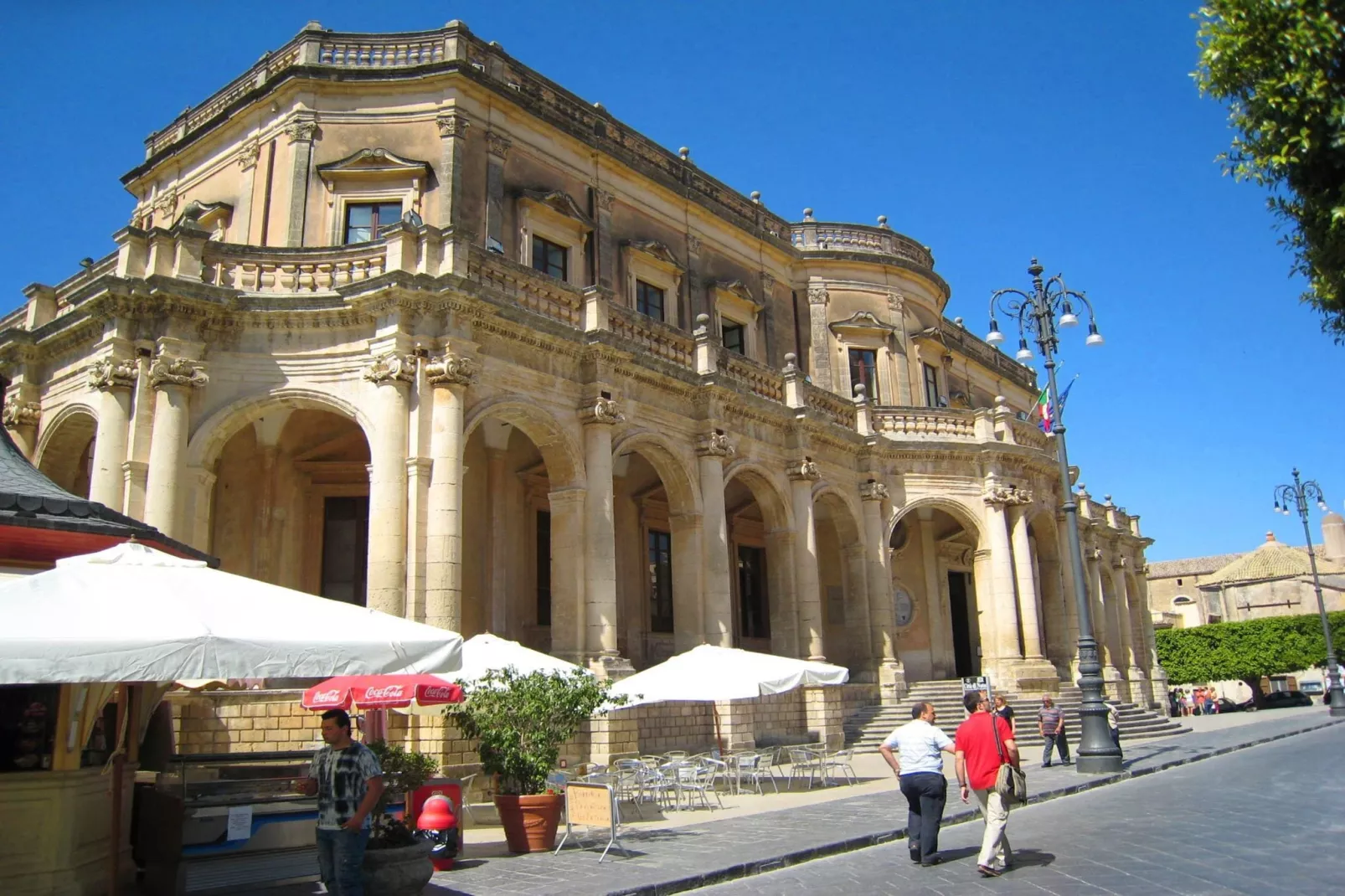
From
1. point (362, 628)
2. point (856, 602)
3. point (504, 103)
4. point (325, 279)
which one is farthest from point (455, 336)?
point (856, 602)

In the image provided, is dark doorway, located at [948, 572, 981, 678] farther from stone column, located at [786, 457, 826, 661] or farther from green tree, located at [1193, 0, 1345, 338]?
green tree, located at [1193, 0, 1345, 338]

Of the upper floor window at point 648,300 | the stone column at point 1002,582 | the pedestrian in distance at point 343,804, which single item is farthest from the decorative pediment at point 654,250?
the pedestrian in distance at point 343,804

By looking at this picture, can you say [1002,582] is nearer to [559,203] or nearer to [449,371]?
[559,203]

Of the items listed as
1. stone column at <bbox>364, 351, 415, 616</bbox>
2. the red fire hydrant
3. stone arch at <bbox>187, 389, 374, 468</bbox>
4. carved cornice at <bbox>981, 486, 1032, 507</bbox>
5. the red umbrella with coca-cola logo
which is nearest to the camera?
the red fire hydrant

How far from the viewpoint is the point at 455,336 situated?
15.7 metres

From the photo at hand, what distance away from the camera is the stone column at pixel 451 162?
1919cm

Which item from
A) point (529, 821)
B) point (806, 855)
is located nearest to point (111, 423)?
point (529, 821)

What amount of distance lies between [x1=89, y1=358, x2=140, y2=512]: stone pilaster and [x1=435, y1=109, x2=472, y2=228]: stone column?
607 centimetres

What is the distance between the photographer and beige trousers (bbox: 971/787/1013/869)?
8.55 m

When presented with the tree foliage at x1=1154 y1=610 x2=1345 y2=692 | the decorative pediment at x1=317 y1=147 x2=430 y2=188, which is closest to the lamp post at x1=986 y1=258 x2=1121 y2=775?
the decorative pediment at x1=317 y1=147 x2=430 y2=188

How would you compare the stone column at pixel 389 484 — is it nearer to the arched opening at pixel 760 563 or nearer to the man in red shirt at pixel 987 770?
the arched opening at pixel 760 563

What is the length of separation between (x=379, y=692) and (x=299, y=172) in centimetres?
1286

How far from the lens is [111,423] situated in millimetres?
15828

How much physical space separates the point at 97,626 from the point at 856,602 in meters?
19.7
